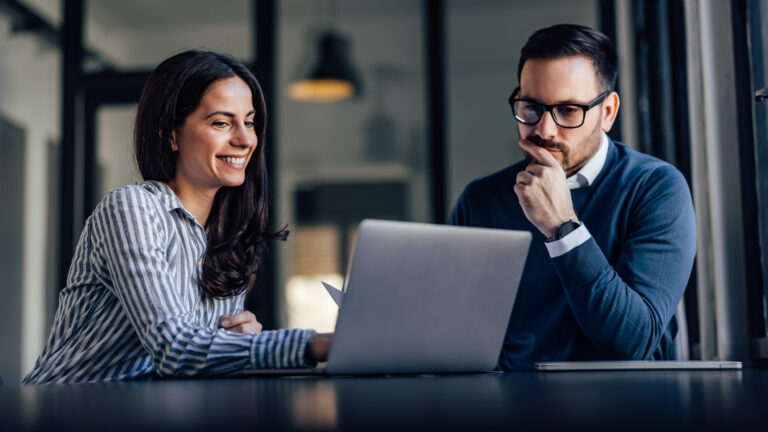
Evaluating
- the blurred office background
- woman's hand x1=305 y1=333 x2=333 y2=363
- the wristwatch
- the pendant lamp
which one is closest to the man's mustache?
the wristwatch

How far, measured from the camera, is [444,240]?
1.04 meters

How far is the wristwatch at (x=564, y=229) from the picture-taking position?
1.46 meters

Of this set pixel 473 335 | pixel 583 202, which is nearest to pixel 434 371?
Result: pixel 473 335

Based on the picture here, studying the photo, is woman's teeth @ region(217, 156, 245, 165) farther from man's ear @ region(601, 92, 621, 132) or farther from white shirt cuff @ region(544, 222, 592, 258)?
man's ear @ region(601, 92, 621, 132)

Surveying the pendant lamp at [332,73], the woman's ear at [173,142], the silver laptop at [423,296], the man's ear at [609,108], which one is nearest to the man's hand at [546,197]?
the man's ear at [609,108]

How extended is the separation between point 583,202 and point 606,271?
315 millimetres

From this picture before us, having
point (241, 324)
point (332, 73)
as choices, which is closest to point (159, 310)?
point (241, 324)

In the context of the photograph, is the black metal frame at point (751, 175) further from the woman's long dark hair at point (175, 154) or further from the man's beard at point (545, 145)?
the woman's long dark hair at point (175, 154)

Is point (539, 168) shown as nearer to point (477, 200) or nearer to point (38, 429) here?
point (477, 200)

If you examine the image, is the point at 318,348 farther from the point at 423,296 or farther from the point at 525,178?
the point at 525,178

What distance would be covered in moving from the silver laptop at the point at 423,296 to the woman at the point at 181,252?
0.16 meters

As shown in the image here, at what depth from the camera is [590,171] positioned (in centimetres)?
172

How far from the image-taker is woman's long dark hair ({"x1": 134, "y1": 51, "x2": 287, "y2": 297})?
1564 mm

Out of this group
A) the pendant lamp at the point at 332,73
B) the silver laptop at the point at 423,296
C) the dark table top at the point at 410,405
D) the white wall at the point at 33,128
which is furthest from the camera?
the pendant lamp at the point at 332,73
